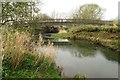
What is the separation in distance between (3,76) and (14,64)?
0.70m

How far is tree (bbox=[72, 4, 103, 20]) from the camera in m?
38.9

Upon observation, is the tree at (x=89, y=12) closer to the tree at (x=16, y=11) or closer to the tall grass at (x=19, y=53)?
the tree at (x=16, y=11)

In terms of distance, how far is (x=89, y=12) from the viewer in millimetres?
39531

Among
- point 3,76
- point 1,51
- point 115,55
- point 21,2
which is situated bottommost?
point 115,55


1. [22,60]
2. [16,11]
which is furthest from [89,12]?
[22,60]

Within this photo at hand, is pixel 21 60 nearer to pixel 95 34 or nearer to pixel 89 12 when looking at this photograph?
pixel 95 34

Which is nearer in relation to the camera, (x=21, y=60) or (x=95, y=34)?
(x=21, y=60)

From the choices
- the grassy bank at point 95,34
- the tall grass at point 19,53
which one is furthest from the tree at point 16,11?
the grassy bank at point 95,34

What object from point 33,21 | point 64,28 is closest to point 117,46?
point 33,21

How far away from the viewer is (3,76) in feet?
21.2

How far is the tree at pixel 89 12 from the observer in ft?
128

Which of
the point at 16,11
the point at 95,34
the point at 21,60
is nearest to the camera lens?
the point at 21,60

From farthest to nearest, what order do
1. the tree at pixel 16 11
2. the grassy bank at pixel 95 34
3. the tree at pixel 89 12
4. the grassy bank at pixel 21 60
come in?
1. the tree at pixel 89 12
2. the grassy bank at pixel 95 34
3. the tree at pixel 16 11
4. the grassy bank at pixel 21 60

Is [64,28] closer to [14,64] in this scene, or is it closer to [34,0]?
[34,0]
